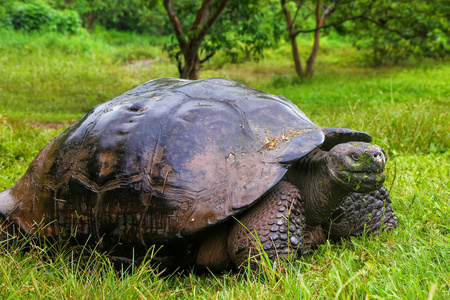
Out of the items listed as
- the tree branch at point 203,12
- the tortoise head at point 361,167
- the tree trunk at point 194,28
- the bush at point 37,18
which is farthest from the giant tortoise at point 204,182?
the bush at point 37,18

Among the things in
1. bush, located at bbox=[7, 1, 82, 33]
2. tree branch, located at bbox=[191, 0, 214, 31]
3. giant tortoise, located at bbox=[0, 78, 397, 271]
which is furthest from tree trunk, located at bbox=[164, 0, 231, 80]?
bush, located at bbox=[7, 1, 82, 33]

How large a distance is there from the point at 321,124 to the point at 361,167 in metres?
2.95

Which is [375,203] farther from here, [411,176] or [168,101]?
[168,101]

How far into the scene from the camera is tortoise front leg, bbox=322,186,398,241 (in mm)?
2338

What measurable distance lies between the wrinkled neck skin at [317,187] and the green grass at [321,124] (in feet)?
0.65

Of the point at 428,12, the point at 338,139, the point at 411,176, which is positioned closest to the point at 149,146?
the point at 338,139

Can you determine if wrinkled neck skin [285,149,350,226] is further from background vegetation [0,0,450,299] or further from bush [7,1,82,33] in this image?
bush [7,1,82,33]

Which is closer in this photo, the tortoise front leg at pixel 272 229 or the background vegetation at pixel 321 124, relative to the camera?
the background vegetation at pixel 321 124

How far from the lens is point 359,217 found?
7.84 ft

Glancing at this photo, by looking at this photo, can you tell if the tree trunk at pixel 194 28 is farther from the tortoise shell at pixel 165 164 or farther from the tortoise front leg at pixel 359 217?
the tortoise front leg at pixel 359 217

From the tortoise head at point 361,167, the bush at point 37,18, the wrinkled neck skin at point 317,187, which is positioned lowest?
the wrinkled neck skin at point 317,187

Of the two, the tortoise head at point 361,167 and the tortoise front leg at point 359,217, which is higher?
the tortoise head at point 361,167

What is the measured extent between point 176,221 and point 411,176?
219 cm

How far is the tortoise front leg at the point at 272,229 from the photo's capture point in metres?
1.92
